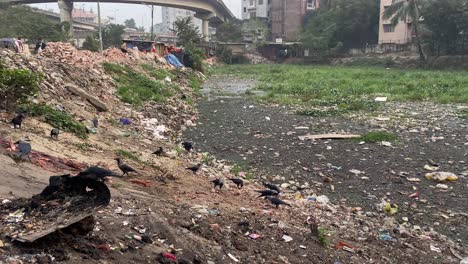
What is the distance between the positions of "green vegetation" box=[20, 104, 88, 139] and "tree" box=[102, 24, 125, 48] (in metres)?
36.5

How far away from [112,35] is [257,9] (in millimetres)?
28496

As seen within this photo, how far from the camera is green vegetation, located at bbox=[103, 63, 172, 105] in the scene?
1278 cm

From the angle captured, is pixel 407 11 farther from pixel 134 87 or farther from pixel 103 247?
pixel 103 247

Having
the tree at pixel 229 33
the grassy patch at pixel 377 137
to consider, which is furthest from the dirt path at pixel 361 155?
the tree at pixel 229 33

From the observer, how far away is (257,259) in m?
3.85

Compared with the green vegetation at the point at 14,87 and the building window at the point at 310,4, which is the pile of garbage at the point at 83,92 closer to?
the green vegetation at the point at 14,87

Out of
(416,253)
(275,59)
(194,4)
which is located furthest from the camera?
(275,59)

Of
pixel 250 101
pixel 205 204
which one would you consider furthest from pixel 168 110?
pixel 205 204

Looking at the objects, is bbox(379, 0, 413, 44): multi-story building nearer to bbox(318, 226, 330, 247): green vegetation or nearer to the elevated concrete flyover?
the elevated concrete flyover

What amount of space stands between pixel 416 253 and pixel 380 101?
11847mm

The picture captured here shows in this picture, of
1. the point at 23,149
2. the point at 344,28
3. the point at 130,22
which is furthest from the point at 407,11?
the point at 130,22

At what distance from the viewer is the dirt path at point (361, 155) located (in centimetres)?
600

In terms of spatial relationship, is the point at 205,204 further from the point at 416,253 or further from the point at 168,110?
the point at 168,110

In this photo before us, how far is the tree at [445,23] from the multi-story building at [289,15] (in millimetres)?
22507
